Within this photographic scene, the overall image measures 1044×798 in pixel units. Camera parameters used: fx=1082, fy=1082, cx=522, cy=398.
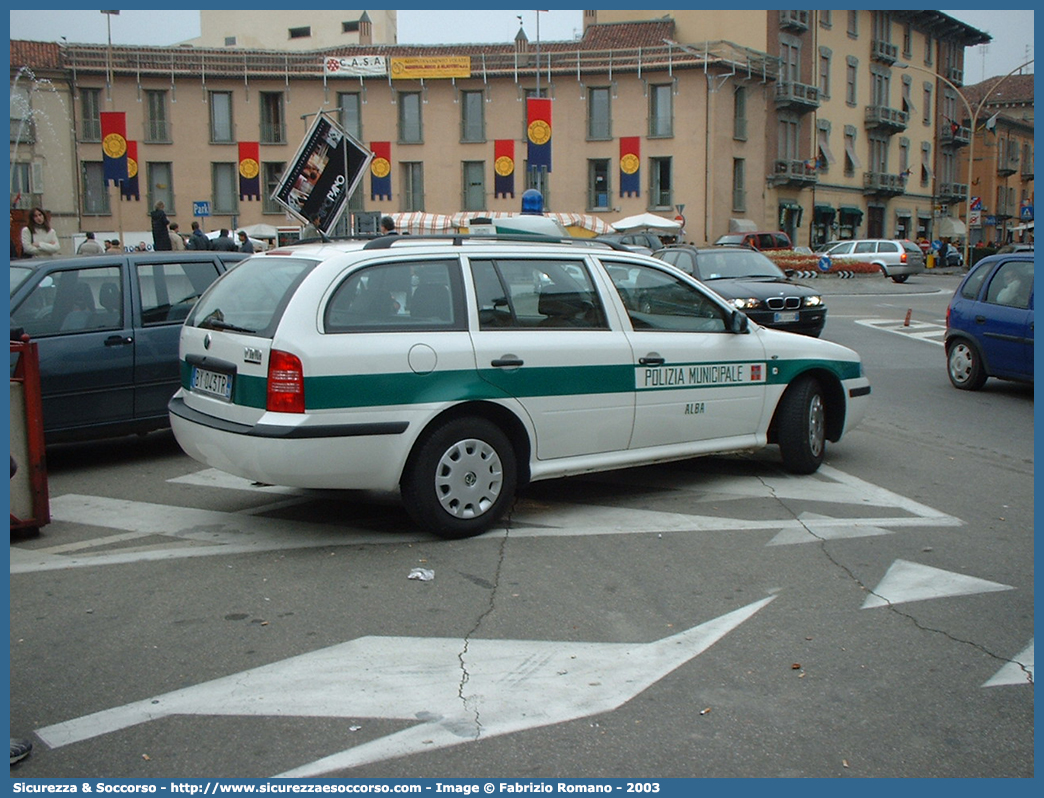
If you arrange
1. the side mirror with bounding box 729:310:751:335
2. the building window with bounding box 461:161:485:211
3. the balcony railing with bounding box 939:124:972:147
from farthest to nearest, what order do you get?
the balcony railing with bounding box 939:124:972:147
the building window with bounding box 461:161:485:211
the side mirror with bounding box 729:310:751:335

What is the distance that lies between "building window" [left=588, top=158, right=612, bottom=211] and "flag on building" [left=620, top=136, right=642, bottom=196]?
289 cm

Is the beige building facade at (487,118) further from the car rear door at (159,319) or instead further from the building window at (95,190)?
the car rear door at (159,319)

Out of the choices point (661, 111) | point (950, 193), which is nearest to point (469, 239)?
point (661, 111)

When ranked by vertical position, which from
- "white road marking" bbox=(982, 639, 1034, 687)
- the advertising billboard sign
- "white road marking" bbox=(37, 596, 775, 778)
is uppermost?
the advertising billboard sign

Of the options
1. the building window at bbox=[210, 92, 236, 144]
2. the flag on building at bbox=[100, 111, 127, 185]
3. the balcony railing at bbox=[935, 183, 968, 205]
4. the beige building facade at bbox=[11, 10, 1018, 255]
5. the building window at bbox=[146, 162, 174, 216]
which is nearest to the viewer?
the flag on building at bbox=[100, 111, 127, 185]

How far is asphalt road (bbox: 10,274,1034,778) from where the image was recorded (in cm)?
367

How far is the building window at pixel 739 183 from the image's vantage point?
52.5 metres

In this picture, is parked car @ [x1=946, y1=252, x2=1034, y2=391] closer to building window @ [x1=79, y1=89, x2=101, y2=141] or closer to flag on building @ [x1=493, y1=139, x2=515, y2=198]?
flag on building @ [x1=493, y1=139, x2=515, y2=198]

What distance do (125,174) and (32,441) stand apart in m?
34.3

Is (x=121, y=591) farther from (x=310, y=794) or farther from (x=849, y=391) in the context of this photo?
(x=849, y=391)

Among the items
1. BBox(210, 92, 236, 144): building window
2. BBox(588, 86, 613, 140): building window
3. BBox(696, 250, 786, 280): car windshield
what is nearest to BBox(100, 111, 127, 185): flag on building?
BBox(210, 92, 236, 144): building window

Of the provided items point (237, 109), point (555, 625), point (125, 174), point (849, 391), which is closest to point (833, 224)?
point (237, 109)

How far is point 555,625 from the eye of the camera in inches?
190

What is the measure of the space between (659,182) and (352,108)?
50.7 feet
